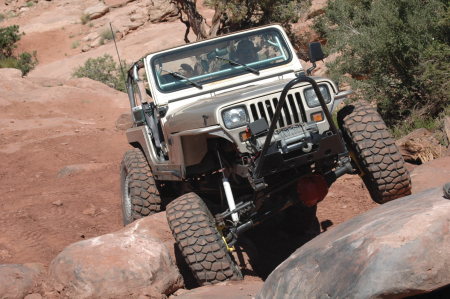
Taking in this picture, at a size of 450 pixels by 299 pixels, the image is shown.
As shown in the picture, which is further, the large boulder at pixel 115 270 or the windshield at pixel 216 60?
the windshield at pixel 216 60

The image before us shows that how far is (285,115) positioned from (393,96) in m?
6.00

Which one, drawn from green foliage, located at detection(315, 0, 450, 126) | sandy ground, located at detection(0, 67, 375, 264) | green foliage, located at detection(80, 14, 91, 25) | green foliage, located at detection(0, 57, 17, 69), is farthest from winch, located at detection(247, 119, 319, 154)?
green foliage, located at detection(80, 14, 91, 25)

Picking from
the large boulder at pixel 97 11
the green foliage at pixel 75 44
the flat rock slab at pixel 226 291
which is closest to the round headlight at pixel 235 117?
the flat rock slab at pixel 226 291

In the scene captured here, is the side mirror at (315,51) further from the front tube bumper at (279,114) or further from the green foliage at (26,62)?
the green foliage at (26,62)

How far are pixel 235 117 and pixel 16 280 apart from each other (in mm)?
2055

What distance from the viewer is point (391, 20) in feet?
35.0

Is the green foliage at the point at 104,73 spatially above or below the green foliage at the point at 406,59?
below

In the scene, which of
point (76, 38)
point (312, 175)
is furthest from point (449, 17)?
point (76, 38)

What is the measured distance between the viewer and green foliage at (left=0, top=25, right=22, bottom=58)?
29.0 metres

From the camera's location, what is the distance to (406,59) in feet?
35.2

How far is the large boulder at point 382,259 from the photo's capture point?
338 centimetres

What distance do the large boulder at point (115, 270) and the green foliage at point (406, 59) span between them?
18.8ft

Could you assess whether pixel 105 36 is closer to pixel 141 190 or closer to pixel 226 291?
pixel 141 190

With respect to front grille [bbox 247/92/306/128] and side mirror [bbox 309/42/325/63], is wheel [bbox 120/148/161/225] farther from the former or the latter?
front grille [bbox 247/92/306/128]
